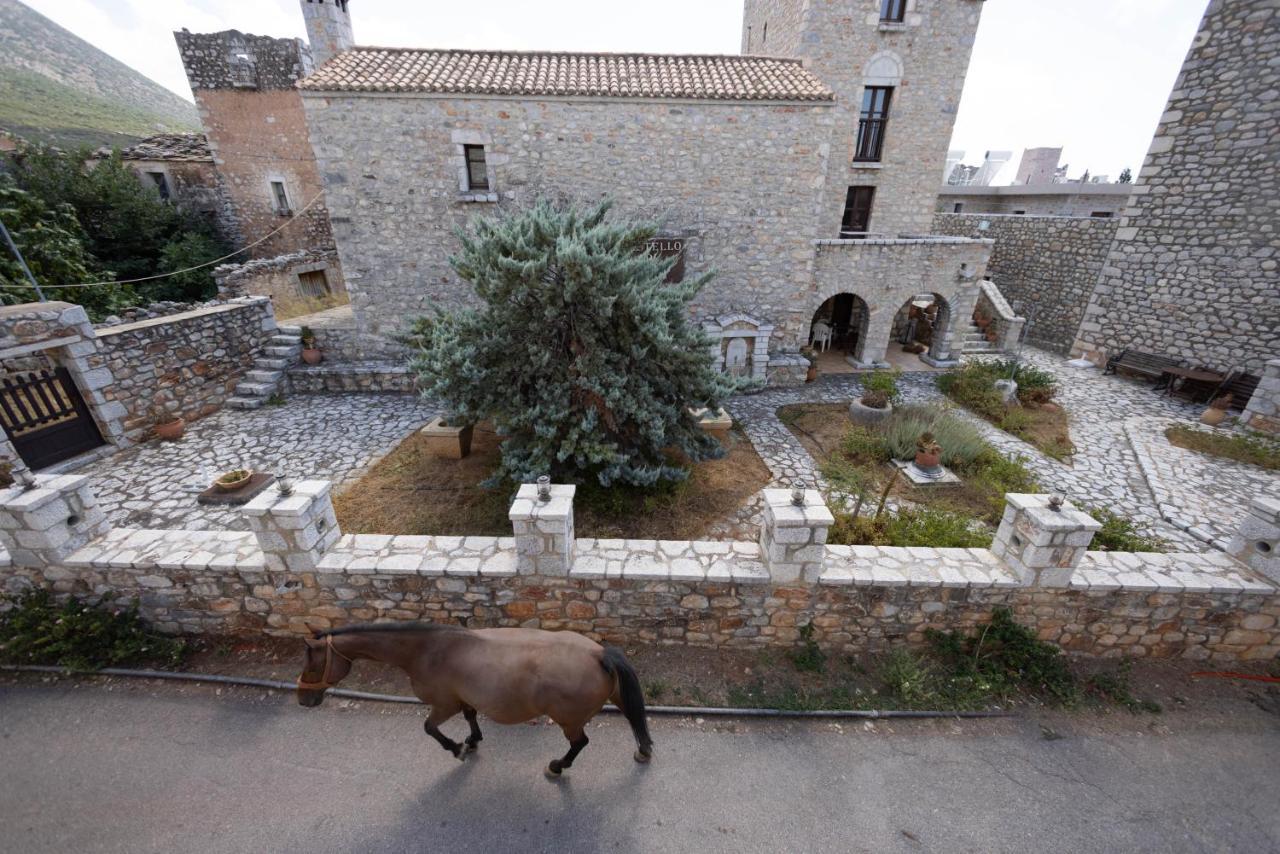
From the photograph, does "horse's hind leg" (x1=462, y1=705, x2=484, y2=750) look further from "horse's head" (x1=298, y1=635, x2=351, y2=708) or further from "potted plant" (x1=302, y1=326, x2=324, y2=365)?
"potted plant" (x1=302, y1=326, x2=324, y2=365)

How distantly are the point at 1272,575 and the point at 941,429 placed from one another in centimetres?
418

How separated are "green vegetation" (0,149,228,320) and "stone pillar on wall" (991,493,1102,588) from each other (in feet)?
61.3

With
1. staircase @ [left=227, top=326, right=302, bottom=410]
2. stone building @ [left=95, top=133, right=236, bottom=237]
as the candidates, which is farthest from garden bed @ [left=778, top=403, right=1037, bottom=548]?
stone building @ [left=95, top=133, right=236, bottom=237]

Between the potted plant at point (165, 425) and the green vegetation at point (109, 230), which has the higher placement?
the green vegetation at point (109, 230)

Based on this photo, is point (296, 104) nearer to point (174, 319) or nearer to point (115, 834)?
point (174, 319)

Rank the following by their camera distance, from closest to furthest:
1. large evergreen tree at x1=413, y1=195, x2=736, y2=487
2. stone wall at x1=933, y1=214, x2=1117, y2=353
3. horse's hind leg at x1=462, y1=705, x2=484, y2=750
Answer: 1. horse's hind leg at x1=462, y1=705, x2=484, y2=750
2. large evergreen tree at x1=413, y1=195, x2=736, y2=487
3. stone wall at x1=933, y1=214, x2=1117, y2=353

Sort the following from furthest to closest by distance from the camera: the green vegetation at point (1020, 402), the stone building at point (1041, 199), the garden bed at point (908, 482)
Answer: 1. the stone building at point (1041, 199)
2. the green vegetation at point (1020, 402)
3. the garden bed at point (908, 482)

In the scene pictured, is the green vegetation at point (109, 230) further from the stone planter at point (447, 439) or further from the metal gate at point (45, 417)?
the stone planter at point (447, 439)

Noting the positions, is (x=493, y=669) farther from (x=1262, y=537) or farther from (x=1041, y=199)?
(x=1041, y=199)

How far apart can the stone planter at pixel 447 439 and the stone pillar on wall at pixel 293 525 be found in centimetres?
326

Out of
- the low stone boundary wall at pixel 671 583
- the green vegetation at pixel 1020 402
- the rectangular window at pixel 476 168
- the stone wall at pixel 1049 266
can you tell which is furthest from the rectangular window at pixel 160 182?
the stone wall at pixel 1049 266

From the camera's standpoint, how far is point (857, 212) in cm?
1397

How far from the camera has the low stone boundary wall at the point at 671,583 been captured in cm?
446

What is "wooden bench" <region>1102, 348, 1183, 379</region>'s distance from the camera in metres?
11.3
